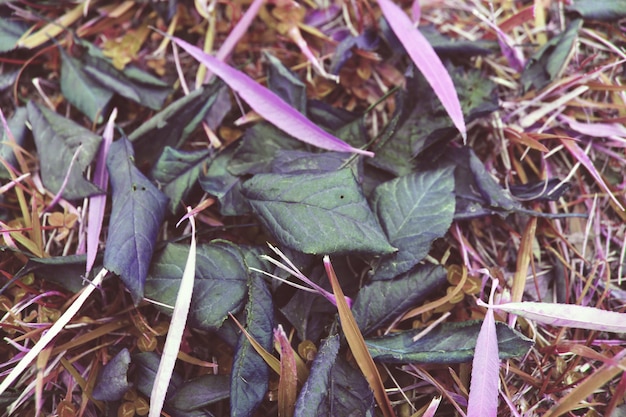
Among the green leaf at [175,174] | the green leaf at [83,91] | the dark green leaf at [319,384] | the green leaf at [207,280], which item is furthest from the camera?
the green leaf at [83,91]

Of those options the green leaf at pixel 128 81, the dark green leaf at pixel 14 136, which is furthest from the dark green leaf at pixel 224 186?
the dark green leaf at pixel 14 136

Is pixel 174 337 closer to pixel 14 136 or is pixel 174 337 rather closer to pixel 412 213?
pixel 412 213

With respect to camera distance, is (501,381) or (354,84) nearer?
(501,381)

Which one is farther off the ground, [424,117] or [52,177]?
[424,117]

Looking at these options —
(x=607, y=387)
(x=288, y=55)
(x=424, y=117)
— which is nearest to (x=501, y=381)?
(x=607, y=387)

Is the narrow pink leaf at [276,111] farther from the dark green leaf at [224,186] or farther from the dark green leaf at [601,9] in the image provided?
the dark green leaf at [601,9]

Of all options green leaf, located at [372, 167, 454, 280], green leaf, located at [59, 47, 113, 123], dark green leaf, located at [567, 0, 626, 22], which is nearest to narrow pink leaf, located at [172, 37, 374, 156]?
green leaf, located at [372, 167, 454, 280]

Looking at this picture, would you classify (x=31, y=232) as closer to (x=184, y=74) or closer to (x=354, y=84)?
(x=184, y=74)
